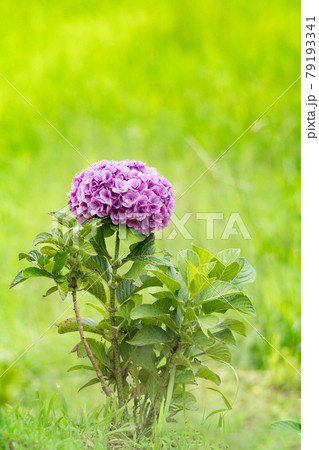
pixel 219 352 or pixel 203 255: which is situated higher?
pixel 203 255

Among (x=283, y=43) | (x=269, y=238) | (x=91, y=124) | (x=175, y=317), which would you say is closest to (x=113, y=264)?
(x=175, y=317)

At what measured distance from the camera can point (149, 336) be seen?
1.54 meters

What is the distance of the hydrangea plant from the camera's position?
4.95 feet

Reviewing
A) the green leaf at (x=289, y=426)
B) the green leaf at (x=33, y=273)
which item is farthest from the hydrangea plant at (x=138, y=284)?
the green leaf at (x=289, y=426)

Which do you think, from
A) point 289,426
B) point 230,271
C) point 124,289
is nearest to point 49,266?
point 124,289

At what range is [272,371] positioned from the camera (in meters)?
2.59

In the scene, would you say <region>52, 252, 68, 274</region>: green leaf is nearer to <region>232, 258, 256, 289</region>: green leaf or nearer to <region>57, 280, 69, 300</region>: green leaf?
<region>57, 280, 69, 300</region>: green leaf

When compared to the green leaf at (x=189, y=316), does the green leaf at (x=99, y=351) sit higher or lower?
lower

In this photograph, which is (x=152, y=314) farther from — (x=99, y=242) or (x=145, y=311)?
(x=99, y=242)

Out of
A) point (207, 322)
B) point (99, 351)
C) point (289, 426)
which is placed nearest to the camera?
point (207, 322)

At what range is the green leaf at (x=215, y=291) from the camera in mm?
1483

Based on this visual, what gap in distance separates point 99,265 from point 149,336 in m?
0.23

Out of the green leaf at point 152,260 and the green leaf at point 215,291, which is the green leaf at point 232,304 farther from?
the green leaf at point 152,260
